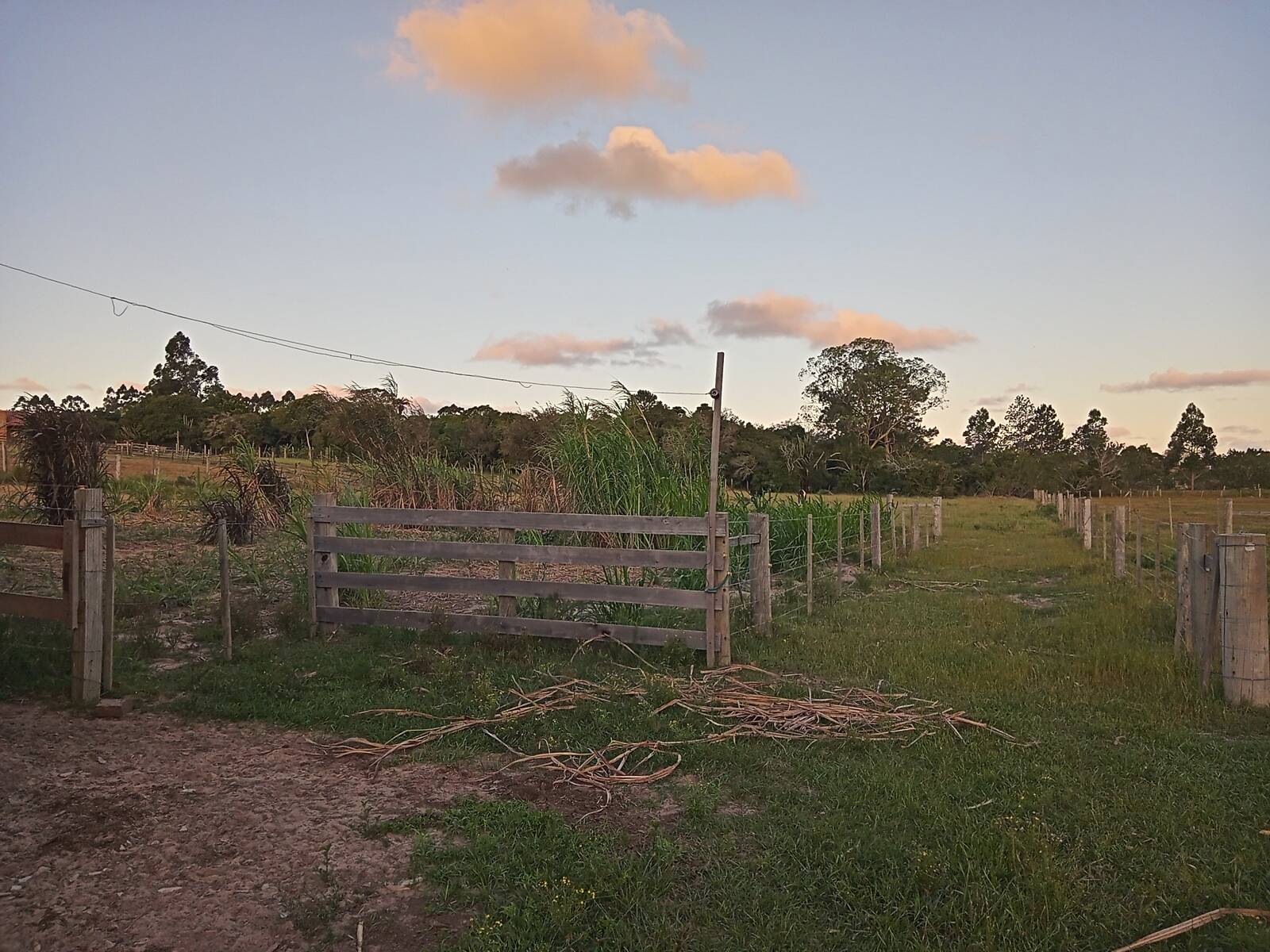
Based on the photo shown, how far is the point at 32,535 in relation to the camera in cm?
601

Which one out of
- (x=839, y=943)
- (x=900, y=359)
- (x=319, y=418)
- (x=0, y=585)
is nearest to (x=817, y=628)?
(x=839, y=943)

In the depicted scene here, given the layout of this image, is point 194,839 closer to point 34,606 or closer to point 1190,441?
point 34,606

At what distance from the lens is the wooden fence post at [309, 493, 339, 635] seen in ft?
28.1

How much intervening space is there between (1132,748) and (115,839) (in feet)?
17.8

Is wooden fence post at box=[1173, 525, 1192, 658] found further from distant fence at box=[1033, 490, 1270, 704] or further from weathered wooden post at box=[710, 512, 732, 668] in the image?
weathered wooden post at box=[710, 512, 732, 668]

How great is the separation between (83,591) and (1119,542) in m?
14.8

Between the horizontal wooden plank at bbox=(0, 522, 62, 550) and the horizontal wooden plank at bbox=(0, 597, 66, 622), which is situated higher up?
the horizontal wooden plank at bbox=(0, 522, 62, 550)

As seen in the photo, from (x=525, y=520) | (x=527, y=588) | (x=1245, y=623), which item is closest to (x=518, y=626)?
(x=527, y=588)

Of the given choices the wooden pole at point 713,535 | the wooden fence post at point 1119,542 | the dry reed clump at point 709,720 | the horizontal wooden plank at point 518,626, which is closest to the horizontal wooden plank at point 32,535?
the dry reed clump at point 709,720

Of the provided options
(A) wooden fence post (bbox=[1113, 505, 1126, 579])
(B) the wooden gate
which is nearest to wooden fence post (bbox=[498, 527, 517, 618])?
(B) the wooden gate

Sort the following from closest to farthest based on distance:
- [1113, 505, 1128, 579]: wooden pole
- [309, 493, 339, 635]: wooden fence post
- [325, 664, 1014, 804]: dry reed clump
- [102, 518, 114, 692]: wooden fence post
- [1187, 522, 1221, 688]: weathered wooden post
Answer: [325, 664, 1014, 804]: dry reed clump → [102, 518, 114, 692]: wooden fence post → [1187, 522, 1221, 688]: weathered wooden post → [309, 493, 339, 635]: wooden fence post → [1113, 505, 1128, 579]: wooden pole

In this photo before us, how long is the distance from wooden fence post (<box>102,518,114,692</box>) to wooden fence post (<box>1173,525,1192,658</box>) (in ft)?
27.3

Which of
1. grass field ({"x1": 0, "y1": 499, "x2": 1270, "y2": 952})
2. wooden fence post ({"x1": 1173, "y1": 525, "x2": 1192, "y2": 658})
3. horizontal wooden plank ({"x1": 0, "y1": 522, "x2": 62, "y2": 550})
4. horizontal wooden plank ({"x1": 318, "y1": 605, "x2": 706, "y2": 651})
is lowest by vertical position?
grass field ({"x1": 0, "y1": 499, "x2": 1270, "y2": 952})

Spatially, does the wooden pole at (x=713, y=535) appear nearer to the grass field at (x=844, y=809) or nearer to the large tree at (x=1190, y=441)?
the grass field at (x=844, y=809)
